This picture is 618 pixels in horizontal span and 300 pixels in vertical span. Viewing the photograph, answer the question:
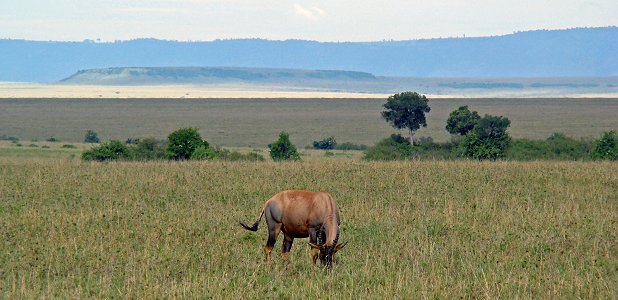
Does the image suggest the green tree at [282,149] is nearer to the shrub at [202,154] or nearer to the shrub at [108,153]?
the shrub at [202,154]

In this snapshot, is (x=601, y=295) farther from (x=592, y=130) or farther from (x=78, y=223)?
(x=592, y=130)

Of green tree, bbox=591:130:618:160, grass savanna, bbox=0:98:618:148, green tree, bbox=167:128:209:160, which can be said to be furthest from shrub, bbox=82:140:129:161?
grass savanna, bbox=0:98:618:148

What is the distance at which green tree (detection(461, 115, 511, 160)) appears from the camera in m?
42.0

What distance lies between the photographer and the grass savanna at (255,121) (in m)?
89.0

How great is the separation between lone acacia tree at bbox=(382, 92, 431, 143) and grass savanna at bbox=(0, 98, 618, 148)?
18837mm

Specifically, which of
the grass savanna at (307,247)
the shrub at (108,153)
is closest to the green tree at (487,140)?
the shrub at (108,153)

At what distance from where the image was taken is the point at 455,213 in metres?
18.8

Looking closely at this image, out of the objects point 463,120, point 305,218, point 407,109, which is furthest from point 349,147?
point 305,218

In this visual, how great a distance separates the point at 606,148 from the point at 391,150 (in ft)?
35.7

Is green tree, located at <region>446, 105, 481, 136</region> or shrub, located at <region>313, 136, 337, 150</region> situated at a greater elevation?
green tree, located at <region>446, 105, 481, 136</region>

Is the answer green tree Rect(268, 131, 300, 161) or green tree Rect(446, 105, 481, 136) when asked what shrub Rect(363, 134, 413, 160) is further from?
green tree Rect(268, 131, 300, 161)

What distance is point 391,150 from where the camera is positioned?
47.1 metres

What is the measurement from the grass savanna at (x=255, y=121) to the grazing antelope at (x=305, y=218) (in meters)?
61.9

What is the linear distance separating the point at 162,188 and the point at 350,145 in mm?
52537
